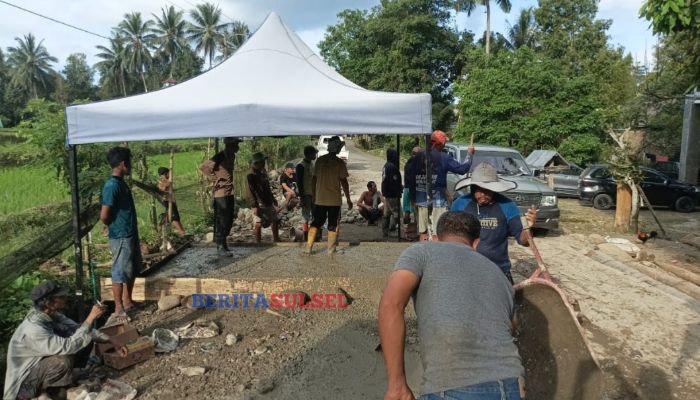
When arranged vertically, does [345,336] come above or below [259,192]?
below

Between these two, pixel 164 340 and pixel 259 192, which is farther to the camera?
pixel 259 192

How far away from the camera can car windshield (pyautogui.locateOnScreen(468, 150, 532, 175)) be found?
1098 centimetres

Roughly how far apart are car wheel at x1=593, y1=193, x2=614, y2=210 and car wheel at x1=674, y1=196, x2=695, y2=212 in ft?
6.82

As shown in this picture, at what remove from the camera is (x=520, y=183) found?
34.0ft

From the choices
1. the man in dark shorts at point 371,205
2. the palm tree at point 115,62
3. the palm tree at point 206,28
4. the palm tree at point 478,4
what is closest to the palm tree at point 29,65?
the palm tree at point 115,62

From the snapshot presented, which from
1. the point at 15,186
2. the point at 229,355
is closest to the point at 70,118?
the point at 229,355

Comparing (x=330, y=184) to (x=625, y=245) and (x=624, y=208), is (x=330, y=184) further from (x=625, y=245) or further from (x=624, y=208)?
(x=624, y=208)

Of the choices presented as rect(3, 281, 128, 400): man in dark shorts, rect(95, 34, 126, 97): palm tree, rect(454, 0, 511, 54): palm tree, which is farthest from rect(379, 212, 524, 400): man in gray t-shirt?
rect(95, 34, 126, 97): palm tree

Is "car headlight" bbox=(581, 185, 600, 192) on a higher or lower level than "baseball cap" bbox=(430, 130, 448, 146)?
lower

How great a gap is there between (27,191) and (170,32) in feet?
169

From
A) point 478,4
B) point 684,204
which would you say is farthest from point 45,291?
point 478,4

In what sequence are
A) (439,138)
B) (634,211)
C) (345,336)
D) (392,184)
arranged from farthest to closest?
(634,211) < (392,184) < (439,138) < (345,336)

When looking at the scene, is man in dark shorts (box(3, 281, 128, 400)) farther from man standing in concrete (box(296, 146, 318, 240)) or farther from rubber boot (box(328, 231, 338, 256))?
man standing in concrete (box(296, 146, 318, 240))

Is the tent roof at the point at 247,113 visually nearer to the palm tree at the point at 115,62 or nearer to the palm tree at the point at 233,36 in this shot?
the palm tree at the point at 233,36
